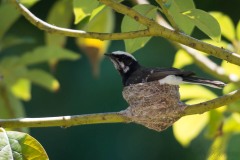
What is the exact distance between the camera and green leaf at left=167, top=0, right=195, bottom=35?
230 cm

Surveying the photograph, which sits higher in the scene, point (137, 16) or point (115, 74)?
point (137, 16)

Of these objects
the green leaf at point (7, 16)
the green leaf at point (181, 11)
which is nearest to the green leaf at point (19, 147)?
the green leaf at point (181, 11)

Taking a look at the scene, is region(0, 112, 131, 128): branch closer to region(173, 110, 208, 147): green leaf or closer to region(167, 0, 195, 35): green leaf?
region(167, 0, 195, 35): green leaf

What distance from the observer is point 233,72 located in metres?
3.40

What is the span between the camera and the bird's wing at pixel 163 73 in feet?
10.5

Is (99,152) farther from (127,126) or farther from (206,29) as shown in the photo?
(206,29)

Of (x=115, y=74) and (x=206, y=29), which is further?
(x=115, y=74)

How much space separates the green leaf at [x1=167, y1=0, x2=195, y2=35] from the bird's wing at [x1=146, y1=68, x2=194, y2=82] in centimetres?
75

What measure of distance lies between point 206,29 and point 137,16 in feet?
0.75

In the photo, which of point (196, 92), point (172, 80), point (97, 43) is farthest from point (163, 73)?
point (97, 43)

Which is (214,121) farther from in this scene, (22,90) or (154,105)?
(22,90)

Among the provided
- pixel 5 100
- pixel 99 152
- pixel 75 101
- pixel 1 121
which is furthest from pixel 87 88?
pixel 1 121

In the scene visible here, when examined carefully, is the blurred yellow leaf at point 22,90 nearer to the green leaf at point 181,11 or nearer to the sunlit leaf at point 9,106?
the sunlit leaf at point 9,106

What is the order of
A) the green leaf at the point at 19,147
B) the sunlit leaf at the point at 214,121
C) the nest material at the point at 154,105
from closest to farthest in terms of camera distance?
the green leaf at the point at 19,147, the nest material at the point at 154,105, the sunlit leaf at the point at 214,121
